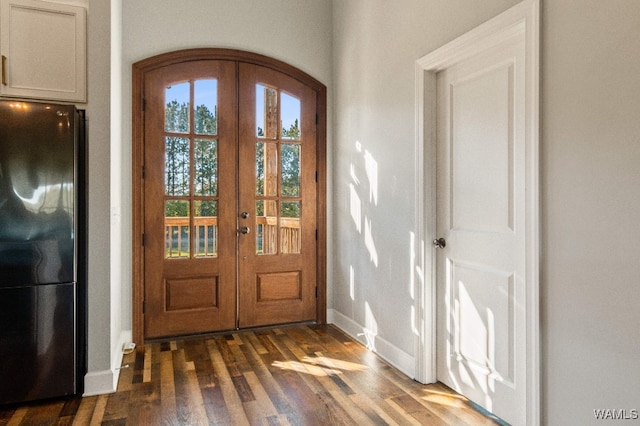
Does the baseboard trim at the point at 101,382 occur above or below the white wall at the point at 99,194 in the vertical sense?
below

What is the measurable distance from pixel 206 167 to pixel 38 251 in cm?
157

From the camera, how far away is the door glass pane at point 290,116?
390 centimetres

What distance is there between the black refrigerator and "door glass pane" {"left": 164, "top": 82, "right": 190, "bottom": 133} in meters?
1.14

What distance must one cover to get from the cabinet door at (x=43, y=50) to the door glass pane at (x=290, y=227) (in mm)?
1907

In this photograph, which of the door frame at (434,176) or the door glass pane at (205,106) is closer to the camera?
the door frame at (434,176)

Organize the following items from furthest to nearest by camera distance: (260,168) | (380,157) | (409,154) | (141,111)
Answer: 1. (260,168)
2. (141,111)
3. (380,157)
4. (409,154)

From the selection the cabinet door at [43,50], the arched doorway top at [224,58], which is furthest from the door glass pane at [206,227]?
the cabinet door at [43,50]

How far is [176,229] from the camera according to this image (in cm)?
357

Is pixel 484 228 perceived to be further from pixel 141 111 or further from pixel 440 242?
pixel 141 111

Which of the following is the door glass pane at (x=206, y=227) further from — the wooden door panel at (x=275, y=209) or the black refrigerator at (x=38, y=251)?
the black refrigerator at (x=38, y=251)
